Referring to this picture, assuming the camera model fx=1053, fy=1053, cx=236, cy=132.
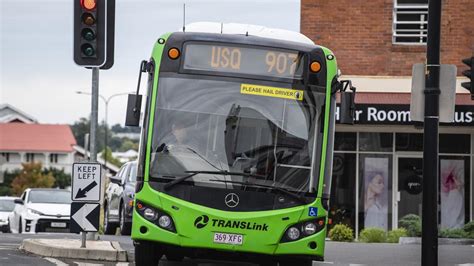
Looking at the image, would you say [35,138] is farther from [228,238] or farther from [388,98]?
[228,238]

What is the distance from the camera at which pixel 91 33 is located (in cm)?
1514

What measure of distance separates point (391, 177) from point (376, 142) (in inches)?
40.5

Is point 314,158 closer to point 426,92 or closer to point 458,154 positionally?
point 426,92

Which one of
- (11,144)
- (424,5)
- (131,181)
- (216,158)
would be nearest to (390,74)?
(424,5)

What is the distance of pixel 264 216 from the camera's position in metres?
12.2

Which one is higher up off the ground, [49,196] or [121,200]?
[121,200]

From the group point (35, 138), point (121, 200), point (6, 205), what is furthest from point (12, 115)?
point (121, 200)

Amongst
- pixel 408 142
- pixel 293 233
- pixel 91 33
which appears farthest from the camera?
pixel 408 142

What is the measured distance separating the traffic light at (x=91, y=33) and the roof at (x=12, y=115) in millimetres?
130300

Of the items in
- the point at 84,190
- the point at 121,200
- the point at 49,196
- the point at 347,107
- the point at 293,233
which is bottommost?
the point at 49,196

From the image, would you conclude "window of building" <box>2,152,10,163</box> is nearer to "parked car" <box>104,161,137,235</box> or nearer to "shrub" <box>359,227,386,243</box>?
"parked car" <box>104,161,137,235</box>

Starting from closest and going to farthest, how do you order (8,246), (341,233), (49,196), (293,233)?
1. (293,233)
2. (8,246)
3. (341,233)
4. (49,196)

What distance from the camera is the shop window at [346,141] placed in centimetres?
2798

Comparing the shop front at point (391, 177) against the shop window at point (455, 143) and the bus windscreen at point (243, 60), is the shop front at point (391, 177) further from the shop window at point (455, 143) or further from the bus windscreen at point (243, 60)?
the bus windscreen at point (243, 60)
